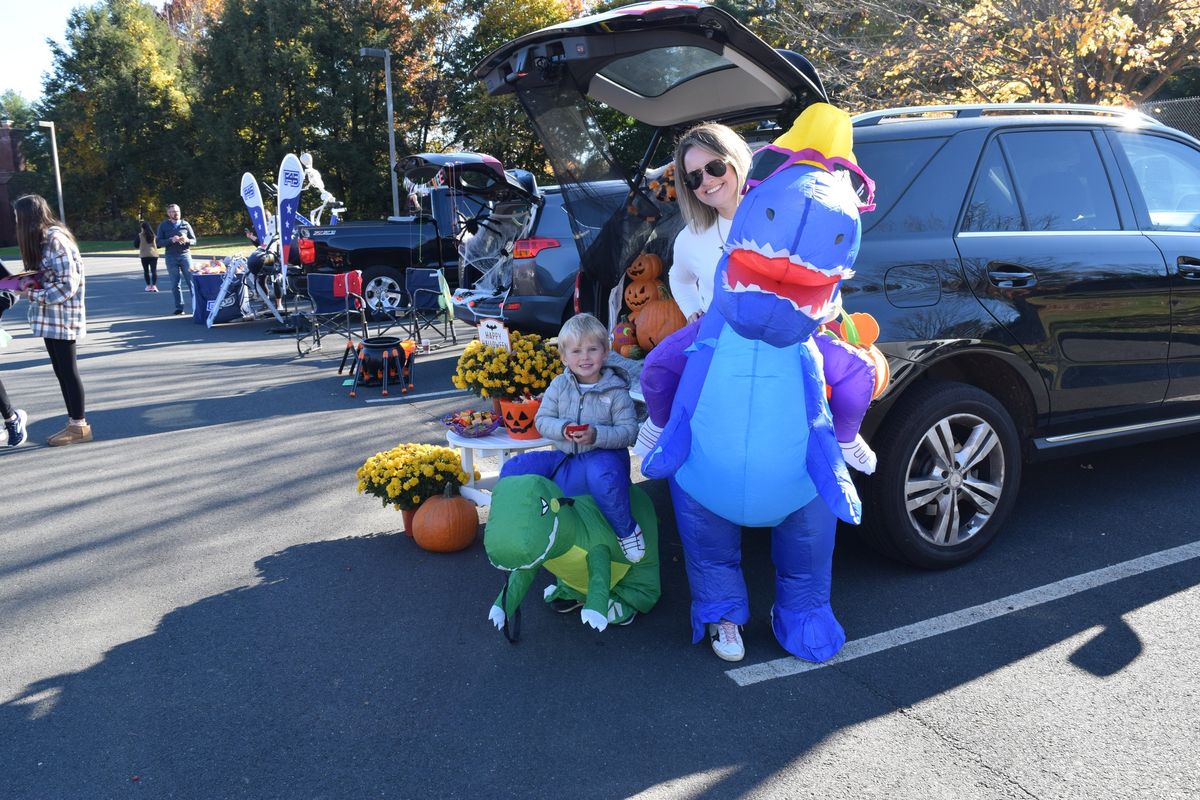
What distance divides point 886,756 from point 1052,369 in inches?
82.5

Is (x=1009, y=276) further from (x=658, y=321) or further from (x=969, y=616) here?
(x=658, y=321)

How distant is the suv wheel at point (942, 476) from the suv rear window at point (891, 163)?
2.67ft

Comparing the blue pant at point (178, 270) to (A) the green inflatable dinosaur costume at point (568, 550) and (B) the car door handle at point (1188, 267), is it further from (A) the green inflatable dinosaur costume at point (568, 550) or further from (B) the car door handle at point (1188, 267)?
(B) the car door handle at point (1188, 267)

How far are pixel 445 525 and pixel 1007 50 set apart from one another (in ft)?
37.8

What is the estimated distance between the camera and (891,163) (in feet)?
12.1

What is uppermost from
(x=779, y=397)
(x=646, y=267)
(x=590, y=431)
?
(x=646, y=267)

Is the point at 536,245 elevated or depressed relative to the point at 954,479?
elevated

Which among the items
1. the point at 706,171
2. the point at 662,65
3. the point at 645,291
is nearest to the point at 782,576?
the point at 706,171

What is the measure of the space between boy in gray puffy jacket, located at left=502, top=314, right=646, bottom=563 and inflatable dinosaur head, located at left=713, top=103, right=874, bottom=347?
85 cm

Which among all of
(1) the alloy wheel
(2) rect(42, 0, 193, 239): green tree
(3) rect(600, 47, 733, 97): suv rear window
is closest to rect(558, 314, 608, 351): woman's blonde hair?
(3) rect(600, 47, 733, 97): suv rear window

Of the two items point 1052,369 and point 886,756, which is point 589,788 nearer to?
point 886,756

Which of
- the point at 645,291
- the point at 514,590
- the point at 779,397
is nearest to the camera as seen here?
the point at 779,397

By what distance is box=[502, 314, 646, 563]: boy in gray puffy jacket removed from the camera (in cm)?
342

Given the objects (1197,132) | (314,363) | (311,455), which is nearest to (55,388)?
(314,363)
